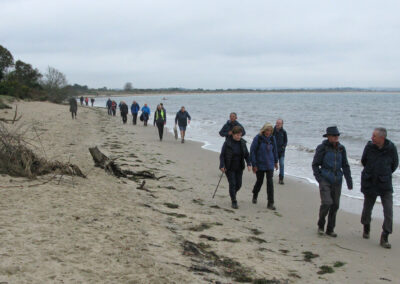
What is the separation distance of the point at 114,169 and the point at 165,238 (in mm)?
4112

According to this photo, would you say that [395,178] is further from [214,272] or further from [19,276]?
[19,276]

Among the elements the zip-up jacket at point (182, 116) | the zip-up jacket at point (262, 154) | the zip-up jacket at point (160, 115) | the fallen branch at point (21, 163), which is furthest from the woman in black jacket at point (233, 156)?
the zip-up jacket at point (160, 115)

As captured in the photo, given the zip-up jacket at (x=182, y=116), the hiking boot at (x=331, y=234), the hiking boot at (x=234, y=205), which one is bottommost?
the hiking boot at (x=331, y=234)

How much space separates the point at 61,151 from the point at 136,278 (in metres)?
8.42

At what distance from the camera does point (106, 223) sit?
16.7 feet

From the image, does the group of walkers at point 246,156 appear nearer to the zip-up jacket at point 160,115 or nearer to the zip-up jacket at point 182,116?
the zip-up jacket at point 182,116

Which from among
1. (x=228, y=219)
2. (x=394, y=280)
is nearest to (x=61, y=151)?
(x=228, y=219)

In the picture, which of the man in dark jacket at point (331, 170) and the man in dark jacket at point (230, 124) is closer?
the man in dark jacket at point (331, 170)

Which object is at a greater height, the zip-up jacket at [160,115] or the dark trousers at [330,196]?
the zip-up jacket at [160,115]

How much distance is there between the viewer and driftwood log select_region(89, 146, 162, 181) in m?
8.58

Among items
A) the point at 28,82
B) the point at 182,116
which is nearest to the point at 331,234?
the point at 182,116

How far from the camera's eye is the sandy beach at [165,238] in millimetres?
3754

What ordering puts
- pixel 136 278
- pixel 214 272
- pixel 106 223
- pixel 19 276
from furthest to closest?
pixel 106 223 → pixel 214 272 → pixel 136 278 → pixel 19 276

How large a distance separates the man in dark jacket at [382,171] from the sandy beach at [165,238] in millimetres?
522
